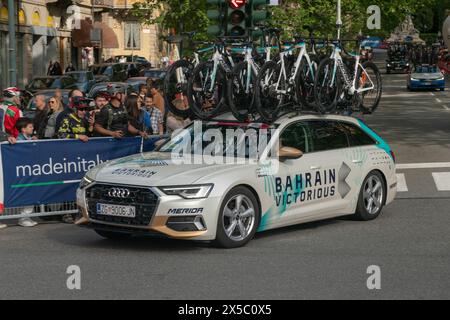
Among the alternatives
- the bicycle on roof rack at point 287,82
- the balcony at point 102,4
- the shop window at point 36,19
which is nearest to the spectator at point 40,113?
the bicycle on roof rack at point 287,82

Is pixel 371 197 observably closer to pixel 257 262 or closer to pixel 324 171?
pixel 324 171

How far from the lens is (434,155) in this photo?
20.7 m

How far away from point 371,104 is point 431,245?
13.3ft

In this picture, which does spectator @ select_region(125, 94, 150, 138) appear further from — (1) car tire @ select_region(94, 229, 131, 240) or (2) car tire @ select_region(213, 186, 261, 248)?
(2) car tire @ select_region(213, 186, 261, 248)

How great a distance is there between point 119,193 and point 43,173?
10.1ft

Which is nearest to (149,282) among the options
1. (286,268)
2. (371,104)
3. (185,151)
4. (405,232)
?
(286,268)

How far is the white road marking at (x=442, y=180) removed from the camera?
1596cm

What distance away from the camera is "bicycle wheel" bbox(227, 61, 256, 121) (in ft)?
40.6

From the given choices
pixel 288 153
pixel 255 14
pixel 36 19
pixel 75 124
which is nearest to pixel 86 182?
pixel 288 153

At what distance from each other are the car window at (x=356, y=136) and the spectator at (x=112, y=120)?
3535 millimetres

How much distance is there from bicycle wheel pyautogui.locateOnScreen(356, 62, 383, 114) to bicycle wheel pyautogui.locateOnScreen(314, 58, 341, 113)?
77cm

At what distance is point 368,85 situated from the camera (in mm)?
14289

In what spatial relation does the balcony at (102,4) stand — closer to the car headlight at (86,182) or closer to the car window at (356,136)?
the car window at (356,136)
